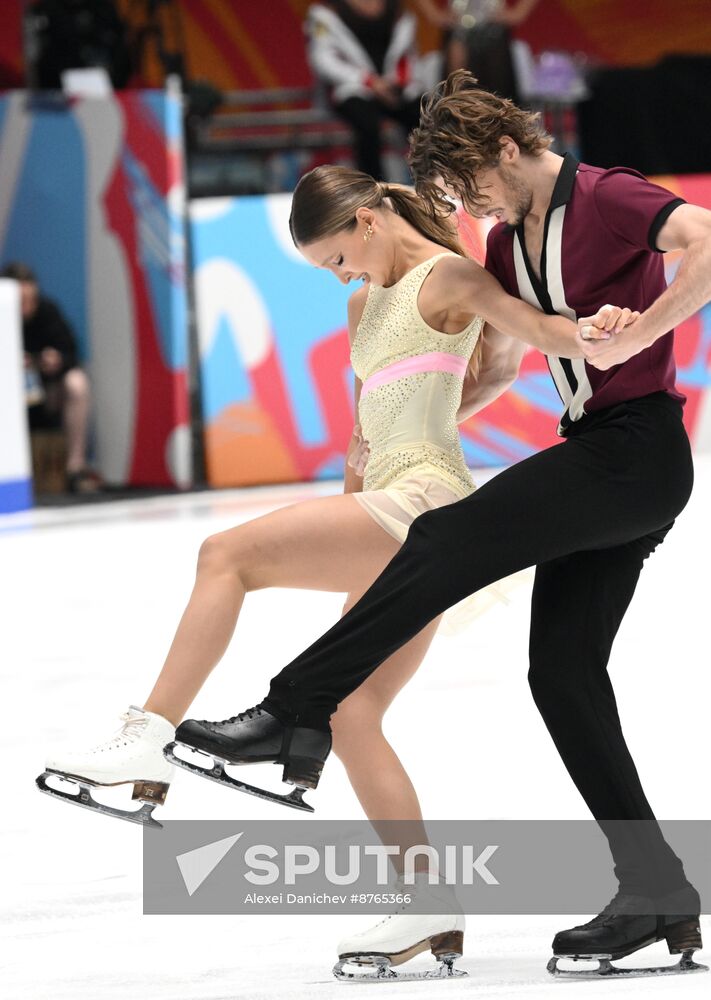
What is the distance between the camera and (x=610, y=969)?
239 cm

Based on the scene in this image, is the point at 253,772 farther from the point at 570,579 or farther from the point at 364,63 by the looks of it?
the point at 364,63

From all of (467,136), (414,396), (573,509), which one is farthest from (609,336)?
(414,396)

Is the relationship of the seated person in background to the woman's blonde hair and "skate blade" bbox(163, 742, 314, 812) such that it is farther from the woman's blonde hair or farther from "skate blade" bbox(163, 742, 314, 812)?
"skate blade" bbox(163, 742, 314, 812)

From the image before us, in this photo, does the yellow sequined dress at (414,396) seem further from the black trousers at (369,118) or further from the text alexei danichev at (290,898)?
the black trousers at (369,118)

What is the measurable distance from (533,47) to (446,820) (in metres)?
10.9

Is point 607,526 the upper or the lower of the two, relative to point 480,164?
lower

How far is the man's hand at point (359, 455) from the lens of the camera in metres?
2.76

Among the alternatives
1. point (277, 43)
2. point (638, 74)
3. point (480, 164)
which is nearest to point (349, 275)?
point (480, 164)

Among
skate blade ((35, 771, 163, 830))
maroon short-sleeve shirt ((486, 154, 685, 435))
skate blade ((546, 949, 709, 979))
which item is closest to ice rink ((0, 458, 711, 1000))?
skate blade ((546, 949, 709, 979))

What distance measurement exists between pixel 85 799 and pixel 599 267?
1.07m

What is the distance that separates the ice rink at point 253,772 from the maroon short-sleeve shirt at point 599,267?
2.79 feet

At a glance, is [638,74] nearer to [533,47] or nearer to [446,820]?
[533,47]

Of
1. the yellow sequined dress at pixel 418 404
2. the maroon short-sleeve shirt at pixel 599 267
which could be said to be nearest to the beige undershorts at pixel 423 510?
the yellow sequined dress at pixel 418 404

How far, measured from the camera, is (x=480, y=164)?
238 cm
